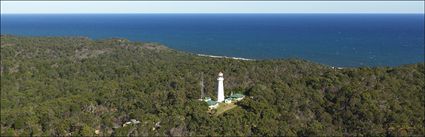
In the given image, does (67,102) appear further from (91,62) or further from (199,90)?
(91,62)

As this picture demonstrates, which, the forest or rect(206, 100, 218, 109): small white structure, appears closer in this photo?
the forest

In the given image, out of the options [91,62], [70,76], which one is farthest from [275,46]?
[70,76]

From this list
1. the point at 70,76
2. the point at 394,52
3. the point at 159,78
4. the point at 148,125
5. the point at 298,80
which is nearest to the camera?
the point at 148,125

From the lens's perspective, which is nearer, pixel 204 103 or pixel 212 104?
pixel 204 103

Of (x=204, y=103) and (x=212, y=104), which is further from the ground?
(x=204, y=103)

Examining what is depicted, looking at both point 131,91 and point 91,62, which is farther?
point 91,62

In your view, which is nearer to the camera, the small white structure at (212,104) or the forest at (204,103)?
the forest at (204,103)

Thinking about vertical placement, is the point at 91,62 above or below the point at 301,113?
above

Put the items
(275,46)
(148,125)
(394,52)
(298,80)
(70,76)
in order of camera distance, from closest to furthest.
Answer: (148,125) → (298,80) → (70,76) → (394,52) → (275,46)
